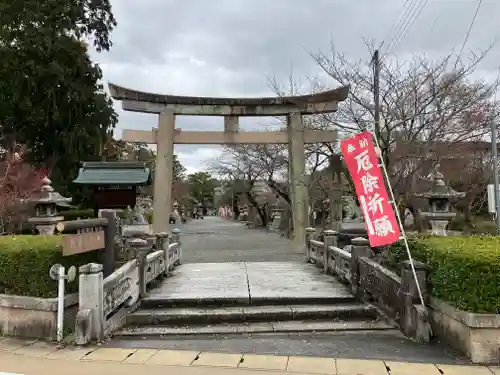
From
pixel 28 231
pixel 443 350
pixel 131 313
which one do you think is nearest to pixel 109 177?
pixel 28 231

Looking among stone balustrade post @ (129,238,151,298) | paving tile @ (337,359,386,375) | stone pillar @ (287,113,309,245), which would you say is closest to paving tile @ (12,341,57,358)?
stone balustrade post @ (129,238,151,298)

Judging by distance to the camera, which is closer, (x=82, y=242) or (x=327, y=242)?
(x=82, y=242)

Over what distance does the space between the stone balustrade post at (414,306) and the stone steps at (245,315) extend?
1.01m

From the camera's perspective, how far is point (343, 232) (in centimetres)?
1591

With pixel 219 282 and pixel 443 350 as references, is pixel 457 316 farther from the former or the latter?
pixel 219 282

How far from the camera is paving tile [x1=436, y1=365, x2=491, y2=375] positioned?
5023 mm

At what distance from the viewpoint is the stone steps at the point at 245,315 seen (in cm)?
746

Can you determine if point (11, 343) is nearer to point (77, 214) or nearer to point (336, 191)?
point (336, 191)

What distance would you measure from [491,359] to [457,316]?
59cm

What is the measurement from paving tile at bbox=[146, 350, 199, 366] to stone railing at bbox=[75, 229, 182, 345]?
3.69 feet

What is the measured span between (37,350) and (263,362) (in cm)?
312

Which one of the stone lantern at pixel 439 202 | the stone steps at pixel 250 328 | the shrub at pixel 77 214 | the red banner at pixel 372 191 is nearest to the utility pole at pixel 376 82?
the stone lantern at pixel 439 202

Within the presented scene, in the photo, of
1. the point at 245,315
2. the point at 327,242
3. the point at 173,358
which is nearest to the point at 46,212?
the point at 327,242

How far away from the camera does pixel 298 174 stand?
59.4ft
